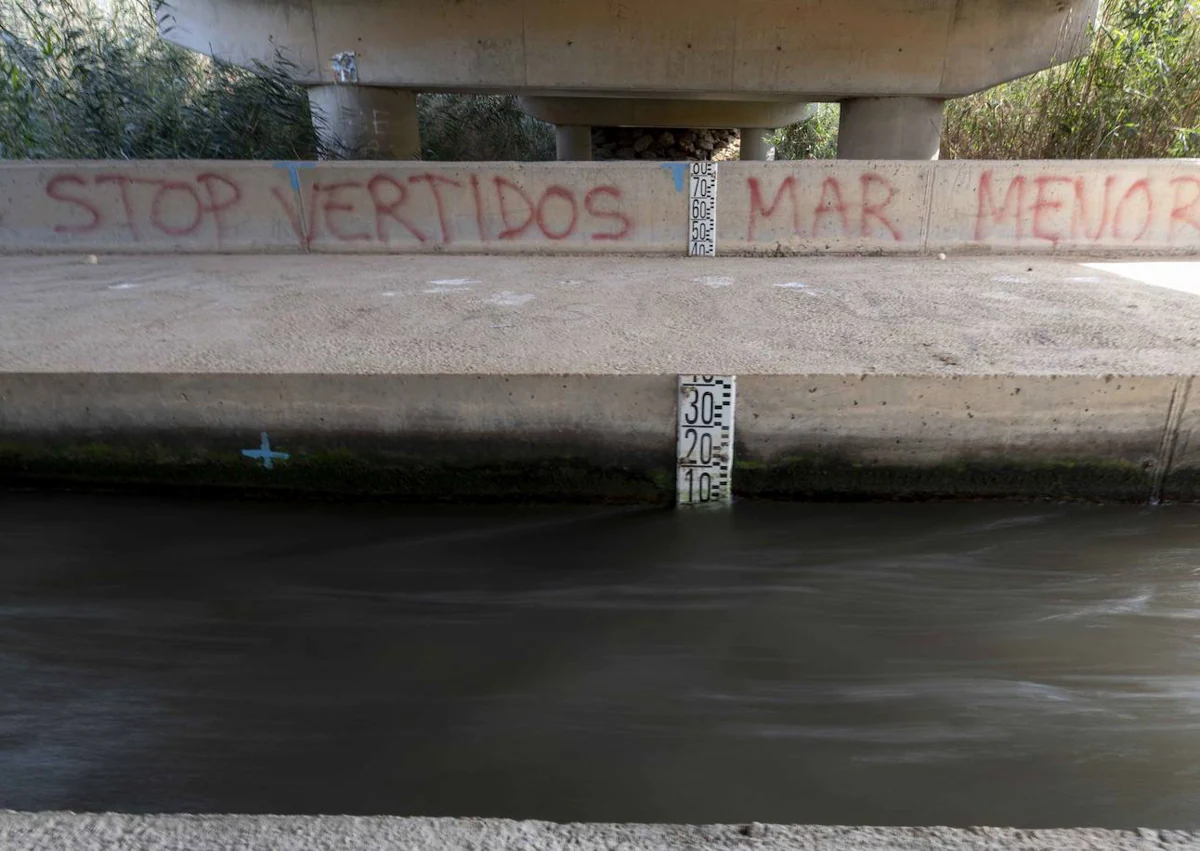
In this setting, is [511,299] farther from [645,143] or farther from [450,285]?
[645,143]

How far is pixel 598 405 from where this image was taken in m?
3.74

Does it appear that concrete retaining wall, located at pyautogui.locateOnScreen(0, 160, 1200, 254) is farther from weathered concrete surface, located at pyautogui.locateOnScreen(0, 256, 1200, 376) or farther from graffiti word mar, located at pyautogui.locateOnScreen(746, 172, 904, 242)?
weathered concrete surface, located at pyautogui.locateOnScreen(0, 256, 1200, 376)

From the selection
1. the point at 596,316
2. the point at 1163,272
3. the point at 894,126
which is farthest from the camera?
the point at 894,126

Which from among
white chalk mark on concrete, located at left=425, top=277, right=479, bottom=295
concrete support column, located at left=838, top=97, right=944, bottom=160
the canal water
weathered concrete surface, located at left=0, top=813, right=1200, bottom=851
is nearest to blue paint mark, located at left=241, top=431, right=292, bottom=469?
the canal water

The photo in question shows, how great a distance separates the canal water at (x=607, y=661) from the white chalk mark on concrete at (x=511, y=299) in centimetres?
170

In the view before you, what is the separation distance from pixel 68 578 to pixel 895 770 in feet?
11.8

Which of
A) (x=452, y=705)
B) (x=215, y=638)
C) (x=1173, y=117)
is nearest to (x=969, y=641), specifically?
(x=452, y=705)

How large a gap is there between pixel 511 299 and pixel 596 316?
764 millimetres

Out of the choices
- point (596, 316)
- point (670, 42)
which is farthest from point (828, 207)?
point (670, 42)

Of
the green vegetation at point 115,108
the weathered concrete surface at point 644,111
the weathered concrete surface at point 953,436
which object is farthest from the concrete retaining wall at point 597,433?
the weathered concrete surface at point 644,111

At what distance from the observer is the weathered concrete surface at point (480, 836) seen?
1517mm

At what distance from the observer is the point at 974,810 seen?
7.27 feet

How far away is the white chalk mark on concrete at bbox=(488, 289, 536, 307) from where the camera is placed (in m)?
5.11

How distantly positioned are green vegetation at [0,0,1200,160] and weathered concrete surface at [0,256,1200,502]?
190 inches
